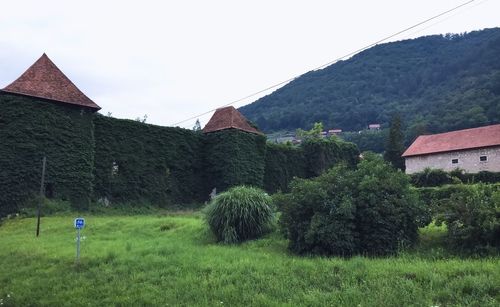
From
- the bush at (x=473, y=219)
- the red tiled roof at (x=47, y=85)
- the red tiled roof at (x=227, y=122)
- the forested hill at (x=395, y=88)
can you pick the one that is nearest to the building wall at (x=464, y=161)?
the forested hill at (x=395, y=88)

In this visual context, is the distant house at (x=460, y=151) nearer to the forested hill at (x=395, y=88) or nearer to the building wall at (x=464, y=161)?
the building wall at (x=464, y=161)

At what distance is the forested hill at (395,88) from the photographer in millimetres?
70375

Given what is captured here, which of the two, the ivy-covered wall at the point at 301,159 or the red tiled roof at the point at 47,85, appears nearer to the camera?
the red tiled roof at the point at 47,85

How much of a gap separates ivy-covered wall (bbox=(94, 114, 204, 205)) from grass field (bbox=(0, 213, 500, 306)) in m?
16.2

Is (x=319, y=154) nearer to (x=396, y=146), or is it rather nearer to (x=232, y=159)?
(x=232, y=159)

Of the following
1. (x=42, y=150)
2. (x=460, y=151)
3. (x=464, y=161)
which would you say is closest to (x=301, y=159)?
(x=460, y=151)

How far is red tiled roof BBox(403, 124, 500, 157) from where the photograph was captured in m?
42.0

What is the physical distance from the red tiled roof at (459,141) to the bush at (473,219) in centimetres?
3669

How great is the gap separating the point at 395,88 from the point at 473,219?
3397 inches

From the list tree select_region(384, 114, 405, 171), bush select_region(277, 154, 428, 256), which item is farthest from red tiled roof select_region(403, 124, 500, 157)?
bush select_region(277, 154, 428, 256)

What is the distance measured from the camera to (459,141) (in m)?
44.6

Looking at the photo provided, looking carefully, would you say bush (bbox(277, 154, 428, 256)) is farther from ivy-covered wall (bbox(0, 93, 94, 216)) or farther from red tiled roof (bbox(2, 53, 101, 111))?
red tiled roof (bbox(2, 53, 101, 111))

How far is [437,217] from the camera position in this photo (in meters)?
9.11

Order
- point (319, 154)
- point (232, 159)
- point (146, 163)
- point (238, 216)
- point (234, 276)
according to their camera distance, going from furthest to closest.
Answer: point (319, 154), point (232, 159), point (146, 163), point (238, 216), point (234, 276)
